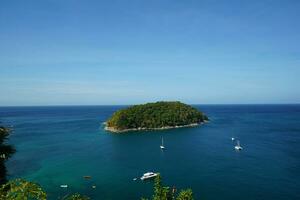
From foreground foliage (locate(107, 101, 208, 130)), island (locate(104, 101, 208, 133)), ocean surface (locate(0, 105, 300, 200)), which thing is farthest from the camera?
foreground foliage (locate(107, 101, 208, 130))

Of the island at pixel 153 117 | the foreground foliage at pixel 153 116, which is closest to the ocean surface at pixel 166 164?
the island at pixel 153 117

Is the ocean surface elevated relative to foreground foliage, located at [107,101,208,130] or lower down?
lower down

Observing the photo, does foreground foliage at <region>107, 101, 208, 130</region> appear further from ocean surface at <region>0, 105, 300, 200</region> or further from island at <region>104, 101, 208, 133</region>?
ocean surface at <region>0, 105, 300, 200</region>

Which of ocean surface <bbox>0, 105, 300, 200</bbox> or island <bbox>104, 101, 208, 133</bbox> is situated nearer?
ocean surface <bbox>0, 105, 300, 200</bbox>

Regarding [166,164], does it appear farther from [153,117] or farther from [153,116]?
[153,116]

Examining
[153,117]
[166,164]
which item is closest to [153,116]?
[153,117]

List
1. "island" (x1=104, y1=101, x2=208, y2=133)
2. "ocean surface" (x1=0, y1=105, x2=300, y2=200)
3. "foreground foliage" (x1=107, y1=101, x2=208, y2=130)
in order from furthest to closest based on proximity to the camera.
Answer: "foreground foliage" (x1=107, y1=101, x2=208, y2=130)
"island" (x1=104, y1=101, x2=208, y2=133)
"ocean surface" (x1=0, y1=105, x2=300, y2=200)

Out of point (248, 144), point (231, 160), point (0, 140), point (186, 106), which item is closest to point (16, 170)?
point (0, 140)

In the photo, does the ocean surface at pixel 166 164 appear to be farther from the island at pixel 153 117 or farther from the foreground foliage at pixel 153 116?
the foreground foliage at pixel 153 116

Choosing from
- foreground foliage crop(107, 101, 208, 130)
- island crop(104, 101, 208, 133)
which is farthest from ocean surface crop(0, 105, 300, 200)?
foreground foliage crop(107, 101, 208, 130)
